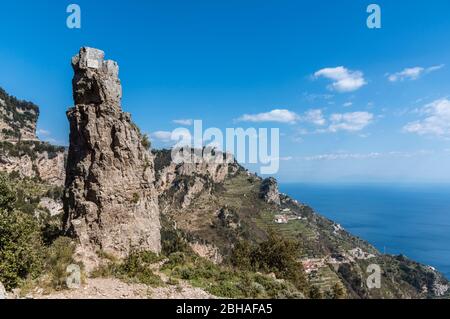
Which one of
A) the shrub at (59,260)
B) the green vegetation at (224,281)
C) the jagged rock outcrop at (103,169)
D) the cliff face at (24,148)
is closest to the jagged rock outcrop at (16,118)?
the cliff face at (24,148)

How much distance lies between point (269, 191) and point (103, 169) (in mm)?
125521

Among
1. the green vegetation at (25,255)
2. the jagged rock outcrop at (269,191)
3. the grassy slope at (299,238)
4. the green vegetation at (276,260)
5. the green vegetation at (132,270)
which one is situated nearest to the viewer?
the green vegetation at (25,255)

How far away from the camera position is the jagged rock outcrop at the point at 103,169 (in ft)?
46.8

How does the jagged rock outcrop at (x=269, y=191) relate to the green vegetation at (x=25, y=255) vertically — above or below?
above

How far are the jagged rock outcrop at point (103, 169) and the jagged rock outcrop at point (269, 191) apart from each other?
A: 4846 inches

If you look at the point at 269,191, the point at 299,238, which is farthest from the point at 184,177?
the point at 299,238

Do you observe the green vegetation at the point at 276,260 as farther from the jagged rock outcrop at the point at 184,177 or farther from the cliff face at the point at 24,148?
the jagged rock outcrop at the point at 184,177

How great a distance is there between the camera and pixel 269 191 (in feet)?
450

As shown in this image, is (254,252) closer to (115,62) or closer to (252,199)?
(115,62)

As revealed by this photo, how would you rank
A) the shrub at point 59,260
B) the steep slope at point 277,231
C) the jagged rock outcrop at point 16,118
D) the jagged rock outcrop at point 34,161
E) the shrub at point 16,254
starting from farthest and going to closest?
the jagged rock outcrop at point 16,118
the steep slope at point 277,231
the jagged rock outcrop at point 34,161
the shrub at point 59,260
the shrub at point 16,254

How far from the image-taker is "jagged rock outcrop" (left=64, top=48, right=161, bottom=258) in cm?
1426

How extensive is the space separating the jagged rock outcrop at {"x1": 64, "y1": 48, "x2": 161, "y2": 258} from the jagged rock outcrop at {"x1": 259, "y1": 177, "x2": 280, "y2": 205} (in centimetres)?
12309
